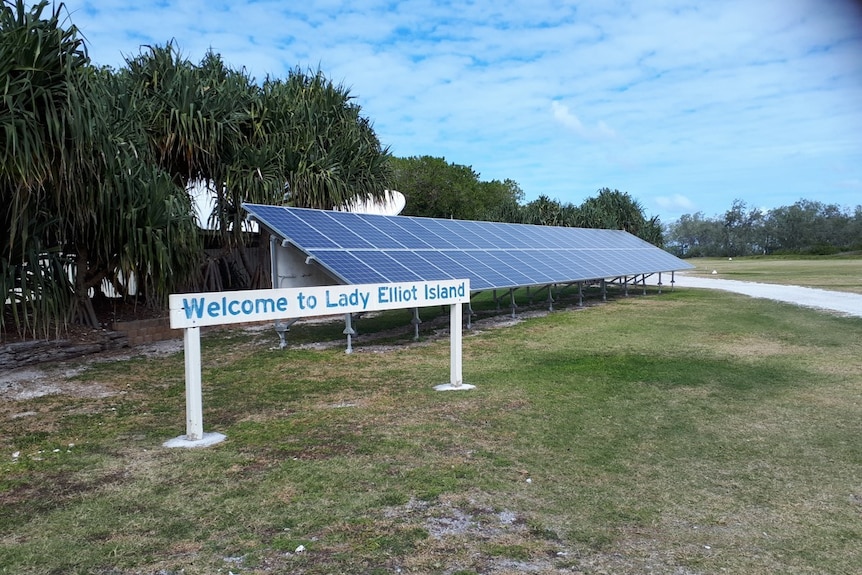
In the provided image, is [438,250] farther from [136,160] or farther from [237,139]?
[136,160]

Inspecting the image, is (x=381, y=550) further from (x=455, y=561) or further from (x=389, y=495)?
(x=389, y=495)

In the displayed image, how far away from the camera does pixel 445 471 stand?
5223 millimetres

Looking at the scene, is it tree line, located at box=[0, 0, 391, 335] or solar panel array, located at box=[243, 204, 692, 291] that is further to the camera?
solar panel array, located at box=[243, 204, 692, 291]

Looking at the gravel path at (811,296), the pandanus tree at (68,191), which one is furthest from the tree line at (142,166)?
the gravel path at (811,296)

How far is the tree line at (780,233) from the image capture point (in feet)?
313

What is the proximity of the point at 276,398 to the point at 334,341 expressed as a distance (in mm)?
4857

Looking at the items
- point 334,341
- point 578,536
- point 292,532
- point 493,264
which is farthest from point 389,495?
point 493,264

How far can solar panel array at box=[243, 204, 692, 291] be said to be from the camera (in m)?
11.9

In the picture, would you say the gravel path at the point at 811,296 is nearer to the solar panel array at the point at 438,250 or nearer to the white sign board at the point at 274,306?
the solar panel array at the point at 438,250

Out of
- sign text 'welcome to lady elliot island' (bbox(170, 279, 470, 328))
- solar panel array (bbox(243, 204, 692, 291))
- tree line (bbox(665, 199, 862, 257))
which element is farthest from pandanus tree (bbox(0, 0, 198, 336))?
tree line (bbox(665, 199, 862, 257))

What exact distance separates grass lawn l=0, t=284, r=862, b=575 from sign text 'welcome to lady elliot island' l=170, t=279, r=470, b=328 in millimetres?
→ 1154

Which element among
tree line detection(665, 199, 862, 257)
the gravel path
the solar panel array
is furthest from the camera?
tree line detection(665, 199, 862, 257)

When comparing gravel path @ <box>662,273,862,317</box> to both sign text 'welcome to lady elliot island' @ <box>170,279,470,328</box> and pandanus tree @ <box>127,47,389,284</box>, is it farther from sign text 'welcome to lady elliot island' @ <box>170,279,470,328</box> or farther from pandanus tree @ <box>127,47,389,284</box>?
pandanus tree @ <box>127,47,389,284</box>

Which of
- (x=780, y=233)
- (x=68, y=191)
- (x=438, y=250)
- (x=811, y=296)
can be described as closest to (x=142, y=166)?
(x=68, y=191)
